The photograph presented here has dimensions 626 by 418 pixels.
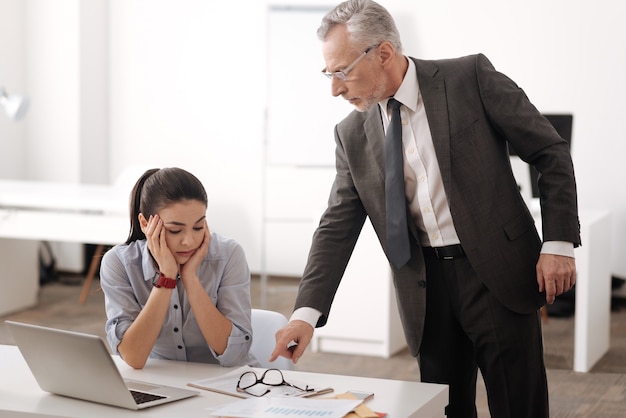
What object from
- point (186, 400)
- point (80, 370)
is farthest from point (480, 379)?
point (80, 370)

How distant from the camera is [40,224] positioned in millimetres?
5562

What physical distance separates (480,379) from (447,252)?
246 centimetres

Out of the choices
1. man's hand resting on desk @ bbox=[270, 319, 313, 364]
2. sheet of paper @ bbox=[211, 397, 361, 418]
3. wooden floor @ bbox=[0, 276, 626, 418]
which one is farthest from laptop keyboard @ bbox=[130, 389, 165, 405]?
wooden floor @ bbox=[0, 276, 626, 418]

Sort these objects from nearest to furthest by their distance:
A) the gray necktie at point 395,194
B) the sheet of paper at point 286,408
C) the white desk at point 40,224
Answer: the sheet of paper at point 286,408
the gray necktie at point 395,194
the white desk at point 40,224

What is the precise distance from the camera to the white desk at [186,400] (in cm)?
192

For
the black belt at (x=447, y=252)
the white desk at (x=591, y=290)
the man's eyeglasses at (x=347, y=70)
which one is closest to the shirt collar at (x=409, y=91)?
the man's eyeglasses at (x=347, y=70)

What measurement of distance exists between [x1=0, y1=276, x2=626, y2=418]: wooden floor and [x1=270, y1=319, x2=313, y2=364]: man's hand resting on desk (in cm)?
194

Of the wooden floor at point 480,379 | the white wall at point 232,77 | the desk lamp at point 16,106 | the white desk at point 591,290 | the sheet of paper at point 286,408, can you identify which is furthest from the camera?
the white wall at point 232,77

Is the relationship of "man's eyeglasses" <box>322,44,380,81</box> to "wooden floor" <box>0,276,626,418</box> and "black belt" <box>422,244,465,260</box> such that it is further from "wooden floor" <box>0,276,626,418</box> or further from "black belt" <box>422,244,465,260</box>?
"wooden floor" <box>0,276,626,418</box>

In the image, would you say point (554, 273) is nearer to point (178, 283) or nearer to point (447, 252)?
point (447, 252)

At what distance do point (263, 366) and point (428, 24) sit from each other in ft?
15.5

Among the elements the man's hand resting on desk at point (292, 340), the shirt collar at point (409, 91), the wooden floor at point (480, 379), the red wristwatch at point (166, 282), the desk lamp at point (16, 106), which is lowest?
the wooden floor at point (480, 379)

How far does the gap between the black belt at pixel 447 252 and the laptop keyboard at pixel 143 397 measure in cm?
79

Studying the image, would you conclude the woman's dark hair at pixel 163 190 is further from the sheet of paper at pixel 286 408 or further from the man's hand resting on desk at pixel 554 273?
the man's hand resting on desk at pixel 554 273
